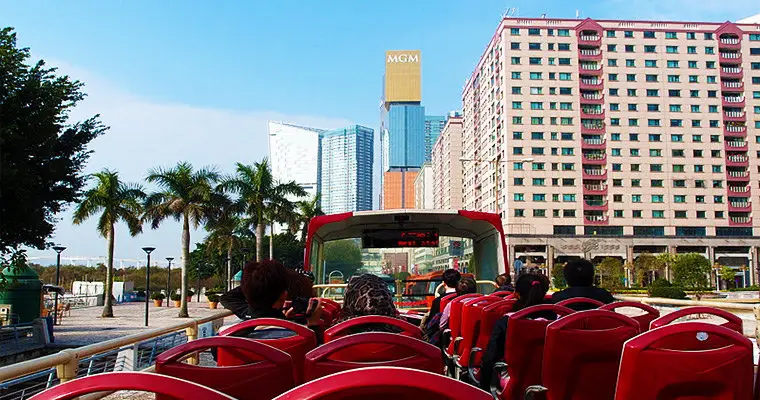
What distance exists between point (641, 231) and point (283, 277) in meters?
88.8

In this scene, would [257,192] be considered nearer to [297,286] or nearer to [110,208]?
[110,208]

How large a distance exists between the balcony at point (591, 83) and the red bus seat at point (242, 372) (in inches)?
3652

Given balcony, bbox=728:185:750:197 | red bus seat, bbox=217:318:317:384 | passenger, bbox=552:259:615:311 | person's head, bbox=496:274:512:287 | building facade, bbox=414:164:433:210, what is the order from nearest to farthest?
1. red bus seat, bbox=217:318:317:384
2. passenger, bbox=552:259:615:311
3. person's head, bbox=496:274:512:287
4. balcony, bbox=728:185:750:197
5. building facade, bbox=414:164:433:210

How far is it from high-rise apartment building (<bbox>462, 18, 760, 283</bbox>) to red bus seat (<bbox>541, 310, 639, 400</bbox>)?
83595 mm

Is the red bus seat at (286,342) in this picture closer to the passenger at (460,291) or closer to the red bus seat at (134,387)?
the red bus seat at (134,387)

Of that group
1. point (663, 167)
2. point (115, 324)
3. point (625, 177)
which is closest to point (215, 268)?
point (115, 324)

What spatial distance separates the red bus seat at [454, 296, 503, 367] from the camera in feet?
19.9

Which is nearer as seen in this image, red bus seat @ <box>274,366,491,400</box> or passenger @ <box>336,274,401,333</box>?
red bus seat @ <box>274,366,491,400</box>

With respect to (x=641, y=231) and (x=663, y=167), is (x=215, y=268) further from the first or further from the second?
(x=663, y=167)

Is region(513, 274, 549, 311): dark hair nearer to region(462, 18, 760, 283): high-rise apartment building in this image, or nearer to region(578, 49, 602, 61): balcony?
region(462, 18, 760, 283): high-rise apartment building

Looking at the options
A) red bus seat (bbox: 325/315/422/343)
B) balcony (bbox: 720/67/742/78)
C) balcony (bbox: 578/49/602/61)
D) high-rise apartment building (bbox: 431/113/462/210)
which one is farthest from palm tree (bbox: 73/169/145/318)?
high-rise apartment building (bbox: 431/113/462/210)

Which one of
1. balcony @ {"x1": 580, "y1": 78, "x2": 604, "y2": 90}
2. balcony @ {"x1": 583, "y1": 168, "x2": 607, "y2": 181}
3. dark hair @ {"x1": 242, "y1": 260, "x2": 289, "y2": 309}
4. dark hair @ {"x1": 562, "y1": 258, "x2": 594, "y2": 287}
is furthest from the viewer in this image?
balcony @ {"x1": 580, "y1": 78, "x2": 604, "y2": 90}

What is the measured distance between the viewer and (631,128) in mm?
89125

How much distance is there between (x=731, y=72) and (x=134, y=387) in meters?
103
